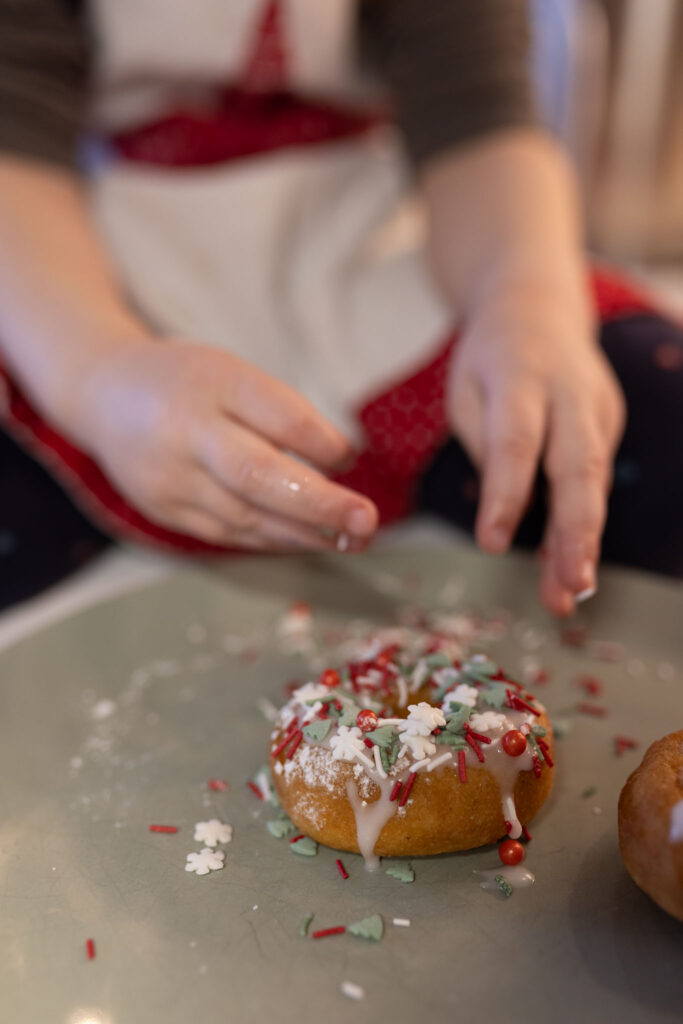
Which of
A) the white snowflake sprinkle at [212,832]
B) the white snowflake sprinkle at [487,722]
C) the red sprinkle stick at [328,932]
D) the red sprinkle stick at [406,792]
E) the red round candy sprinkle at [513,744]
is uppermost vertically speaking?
the white snowflake sprinkle at [487,722]

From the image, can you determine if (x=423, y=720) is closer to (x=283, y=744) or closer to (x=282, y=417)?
(x=283, y=744)

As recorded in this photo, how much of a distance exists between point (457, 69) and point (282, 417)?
648 mm

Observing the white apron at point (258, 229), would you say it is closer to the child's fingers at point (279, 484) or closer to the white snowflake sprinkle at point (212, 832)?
the child's fingers at point (279, 484)

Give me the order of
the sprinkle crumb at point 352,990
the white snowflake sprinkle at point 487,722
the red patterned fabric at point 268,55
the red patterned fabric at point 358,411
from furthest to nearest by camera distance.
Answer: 1. the red patterned fabric at point 268,55
2. the red patterned fabric at point 358,411
3. the white snowflake sprinkle at point 487,722
4. the sprinkle crumb at point 352,990

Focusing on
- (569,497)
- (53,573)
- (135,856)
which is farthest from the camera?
(53,573)

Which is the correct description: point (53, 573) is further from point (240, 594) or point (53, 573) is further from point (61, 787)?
point (61, 787)

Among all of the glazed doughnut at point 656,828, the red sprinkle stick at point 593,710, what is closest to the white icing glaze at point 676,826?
the glazed doughnut at point 656,828

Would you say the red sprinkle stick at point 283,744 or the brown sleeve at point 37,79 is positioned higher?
the brown sleeve at point 37,79

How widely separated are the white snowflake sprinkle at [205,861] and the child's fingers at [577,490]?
335 mm

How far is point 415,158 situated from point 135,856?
0.89 metres

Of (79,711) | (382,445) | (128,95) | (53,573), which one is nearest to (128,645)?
(79,711)

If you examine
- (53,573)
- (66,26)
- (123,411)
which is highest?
(66,26)

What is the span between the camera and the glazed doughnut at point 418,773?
588 mm

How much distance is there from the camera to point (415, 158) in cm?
113
